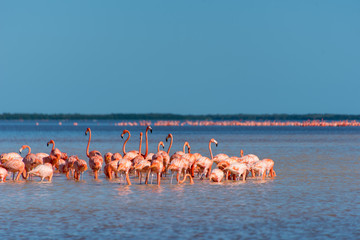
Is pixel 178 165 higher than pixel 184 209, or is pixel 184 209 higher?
pixel 178 165

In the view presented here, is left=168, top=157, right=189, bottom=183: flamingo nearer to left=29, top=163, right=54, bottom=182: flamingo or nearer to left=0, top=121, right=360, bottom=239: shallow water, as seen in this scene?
left=0, top=121, right=360, bottom=239: shallow water

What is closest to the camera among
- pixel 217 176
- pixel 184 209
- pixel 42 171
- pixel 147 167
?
pixel 184 209

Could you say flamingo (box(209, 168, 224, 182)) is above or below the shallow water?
above

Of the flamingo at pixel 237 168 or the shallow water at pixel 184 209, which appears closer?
the shallow water at pixel 184 209

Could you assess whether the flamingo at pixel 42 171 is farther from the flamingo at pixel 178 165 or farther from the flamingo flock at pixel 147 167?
the flamingo at pixel 178 165

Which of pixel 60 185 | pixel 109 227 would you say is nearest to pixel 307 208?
pixel 109 227

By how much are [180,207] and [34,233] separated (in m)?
4.26

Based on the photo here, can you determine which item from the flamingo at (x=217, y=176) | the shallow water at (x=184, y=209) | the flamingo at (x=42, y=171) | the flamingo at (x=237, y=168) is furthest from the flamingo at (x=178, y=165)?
the flamingo at (x=42, y=171)

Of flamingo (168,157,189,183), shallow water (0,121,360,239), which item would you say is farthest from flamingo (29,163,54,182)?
flamingo (168,157,189,183)

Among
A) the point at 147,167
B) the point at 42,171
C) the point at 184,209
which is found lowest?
the point at 184,209

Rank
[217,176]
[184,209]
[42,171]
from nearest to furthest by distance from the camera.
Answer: [184,209] < [42,171] < [217,176]

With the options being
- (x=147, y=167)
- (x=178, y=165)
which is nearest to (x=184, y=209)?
(x=147, y=167)

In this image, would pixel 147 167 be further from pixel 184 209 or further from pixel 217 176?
pixel 184 209

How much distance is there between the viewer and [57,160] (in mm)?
23438
